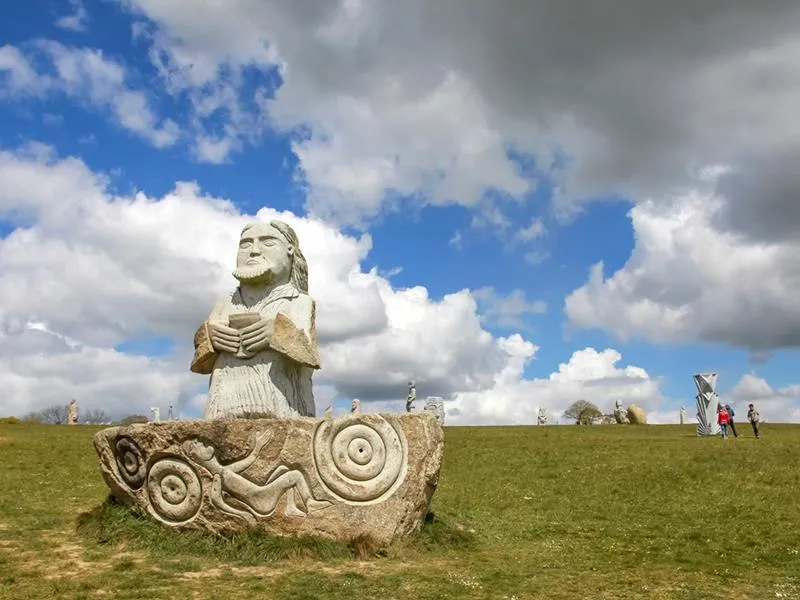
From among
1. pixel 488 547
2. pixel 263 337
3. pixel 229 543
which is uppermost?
pixel 263 337

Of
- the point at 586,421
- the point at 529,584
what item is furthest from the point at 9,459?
the point at 586,421

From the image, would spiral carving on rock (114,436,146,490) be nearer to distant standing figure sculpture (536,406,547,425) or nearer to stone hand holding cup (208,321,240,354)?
stone hand holding cup (208,321,240,354)

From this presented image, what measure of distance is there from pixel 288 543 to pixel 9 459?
14.9 meters

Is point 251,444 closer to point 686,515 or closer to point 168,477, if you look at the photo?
point 168,477

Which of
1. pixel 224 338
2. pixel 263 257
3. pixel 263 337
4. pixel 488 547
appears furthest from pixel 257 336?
pixel 488 547

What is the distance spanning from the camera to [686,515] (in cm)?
1354

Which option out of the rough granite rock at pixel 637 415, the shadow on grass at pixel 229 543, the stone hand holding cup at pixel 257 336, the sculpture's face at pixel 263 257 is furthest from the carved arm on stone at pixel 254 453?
the rough granite rock at pixel 637 415

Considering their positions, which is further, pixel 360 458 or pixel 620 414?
pixel 620 414

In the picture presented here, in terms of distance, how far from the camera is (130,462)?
32.8 ft

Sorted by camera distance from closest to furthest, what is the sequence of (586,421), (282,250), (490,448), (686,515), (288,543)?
1. (288,543)
2. (282,250)
3. (686,515)
4. (490,448)
5. (586,421)

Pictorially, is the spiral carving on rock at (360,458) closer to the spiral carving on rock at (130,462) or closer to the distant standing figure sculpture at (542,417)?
the spiral carving on rock at (130,462)

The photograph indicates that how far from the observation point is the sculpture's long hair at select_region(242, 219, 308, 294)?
35.0 ft

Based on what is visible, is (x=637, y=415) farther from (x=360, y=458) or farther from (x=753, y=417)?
(x=360, y=458)

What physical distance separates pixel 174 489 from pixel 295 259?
142 inches
